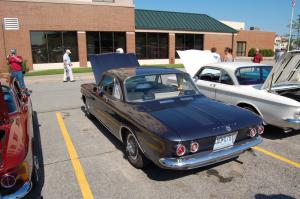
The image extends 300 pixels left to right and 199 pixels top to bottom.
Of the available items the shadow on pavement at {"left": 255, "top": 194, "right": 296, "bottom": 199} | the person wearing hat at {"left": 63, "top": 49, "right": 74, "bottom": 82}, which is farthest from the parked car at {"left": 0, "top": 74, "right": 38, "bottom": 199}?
the person wearing hat at {"left": 63, "top": 49, "right": 74, "bottom": 82}

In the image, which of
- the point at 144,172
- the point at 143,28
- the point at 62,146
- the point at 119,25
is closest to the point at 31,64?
the point at 119,25

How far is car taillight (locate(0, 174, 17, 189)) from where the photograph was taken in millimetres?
2797

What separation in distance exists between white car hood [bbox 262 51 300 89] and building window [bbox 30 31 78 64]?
19.0 m

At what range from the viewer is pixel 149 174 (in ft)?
13.4

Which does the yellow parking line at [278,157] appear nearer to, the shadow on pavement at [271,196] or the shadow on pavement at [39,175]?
the shadow on pavement at [271,196]

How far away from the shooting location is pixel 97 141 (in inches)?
217

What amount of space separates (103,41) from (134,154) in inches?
799

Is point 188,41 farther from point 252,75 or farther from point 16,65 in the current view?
point 252,75

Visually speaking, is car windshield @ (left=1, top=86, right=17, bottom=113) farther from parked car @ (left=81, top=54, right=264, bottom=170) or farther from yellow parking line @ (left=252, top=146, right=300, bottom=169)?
yellow parking line @ (left=252, top=146, right=300, bottom=169)

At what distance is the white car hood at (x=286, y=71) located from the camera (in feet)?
18.4

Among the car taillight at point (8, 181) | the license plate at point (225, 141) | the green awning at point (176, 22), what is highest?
the green awning at point (176, 22)

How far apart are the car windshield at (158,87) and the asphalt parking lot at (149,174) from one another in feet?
3.69

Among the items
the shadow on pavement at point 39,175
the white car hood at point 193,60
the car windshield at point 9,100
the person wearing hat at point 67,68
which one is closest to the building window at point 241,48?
the person wearing hat at point 67,68

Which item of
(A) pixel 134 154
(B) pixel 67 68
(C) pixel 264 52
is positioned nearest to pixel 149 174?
(A) pixel 134 154
